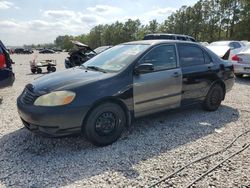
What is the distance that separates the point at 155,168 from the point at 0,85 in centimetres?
459

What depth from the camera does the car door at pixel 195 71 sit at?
17.2ft

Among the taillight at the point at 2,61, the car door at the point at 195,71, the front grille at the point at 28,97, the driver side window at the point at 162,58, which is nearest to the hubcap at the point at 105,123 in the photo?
the front grille at the point at 28,97

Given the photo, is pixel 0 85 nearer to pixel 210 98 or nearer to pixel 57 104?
pixel 57 104

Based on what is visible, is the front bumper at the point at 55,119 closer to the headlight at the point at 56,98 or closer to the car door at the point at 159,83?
the headlight at the point at 56,98

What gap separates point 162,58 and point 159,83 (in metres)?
0.52

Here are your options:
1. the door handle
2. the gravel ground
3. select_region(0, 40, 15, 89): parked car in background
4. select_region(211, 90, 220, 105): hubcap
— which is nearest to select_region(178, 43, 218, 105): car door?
the door handle

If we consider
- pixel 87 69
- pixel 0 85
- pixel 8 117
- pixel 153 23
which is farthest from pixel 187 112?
pixel 153 23

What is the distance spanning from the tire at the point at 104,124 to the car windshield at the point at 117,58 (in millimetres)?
712

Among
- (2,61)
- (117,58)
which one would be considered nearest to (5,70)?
(2,61)

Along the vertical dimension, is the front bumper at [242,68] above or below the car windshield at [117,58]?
below

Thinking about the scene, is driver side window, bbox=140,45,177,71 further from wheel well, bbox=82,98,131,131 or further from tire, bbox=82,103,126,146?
tire, bbox=82,103,126,146

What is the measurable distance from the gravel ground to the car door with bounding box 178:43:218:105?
54cm

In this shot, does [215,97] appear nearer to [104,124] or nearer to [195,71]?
[195,71]

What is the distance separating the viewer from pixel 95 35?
97.6 meters
